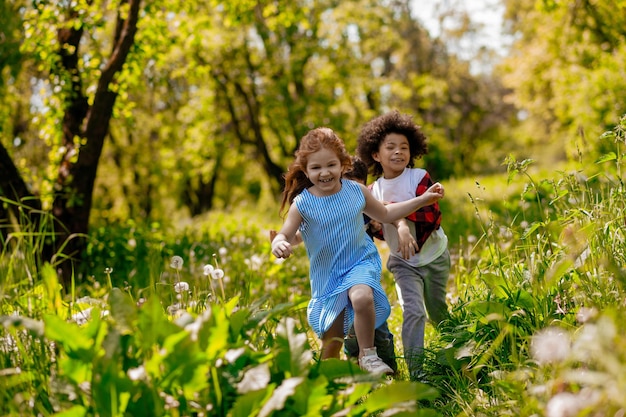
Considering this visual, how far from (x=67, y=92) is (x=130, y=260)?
2.00 metres

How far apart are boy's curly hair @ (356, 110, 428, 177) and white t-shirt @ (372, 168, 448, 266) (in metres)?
0.23

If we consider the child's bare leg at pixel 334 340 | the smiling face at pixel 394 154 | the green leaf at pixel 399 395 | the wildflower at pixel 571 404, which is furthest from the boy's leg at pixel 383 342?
the wildflower at pixel 571 404

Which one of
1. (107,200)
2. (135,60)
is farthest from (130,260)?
(107,200)

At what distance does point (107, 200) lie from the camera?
84.0 feet

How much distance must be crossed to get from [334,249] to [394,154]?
2.60ft

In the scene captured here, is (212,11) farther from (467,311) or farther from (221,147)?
(467,311)

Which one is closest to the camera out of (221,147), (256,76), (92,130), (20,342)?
(20,342)

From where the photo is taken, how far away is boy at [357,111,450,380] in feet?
12.5

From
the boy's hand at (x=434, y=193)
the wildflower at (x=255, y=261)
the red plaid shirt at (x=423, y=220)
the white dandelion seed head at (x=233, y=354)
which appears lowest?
the wildflower at (x=255, y=261)

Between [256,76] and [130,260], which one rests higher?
[256,76]

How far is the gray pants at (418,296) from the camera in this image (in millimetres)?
3752

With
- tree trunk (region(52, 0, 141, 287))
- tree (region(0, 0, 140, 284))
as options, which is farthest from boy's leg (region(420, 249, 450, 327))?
tree trunk (region(52, 0, 141, 287))

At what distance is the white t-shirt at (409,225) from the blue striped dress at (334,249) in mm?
363

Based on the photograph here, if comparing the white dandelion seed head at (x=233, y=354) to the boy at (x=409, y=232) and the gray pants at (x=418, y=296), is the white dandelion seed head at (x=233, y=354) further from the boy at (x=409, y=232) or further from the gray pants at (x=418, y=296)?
the boy at (x=409, y=232)
